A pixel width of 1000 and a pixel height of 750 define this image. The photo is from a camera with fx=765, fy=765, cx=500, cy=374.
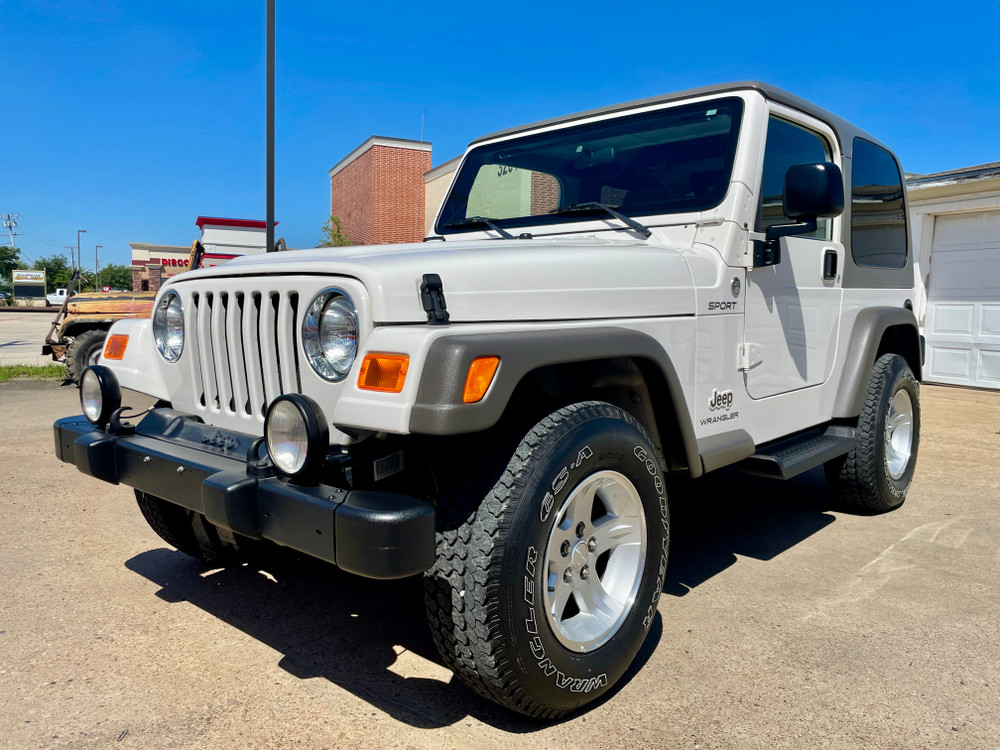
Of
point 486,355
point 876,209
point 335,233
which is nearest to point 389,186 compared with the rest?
point 335,233

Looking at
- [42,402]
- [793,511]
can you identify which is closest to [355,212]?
[42,402]

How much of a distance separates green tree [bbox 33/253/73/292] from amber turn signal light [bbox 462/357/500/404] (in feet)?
305

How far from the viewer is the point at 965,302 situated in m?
9.95

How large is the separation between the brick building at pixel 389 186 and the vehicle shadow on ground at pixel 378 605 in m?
16.1

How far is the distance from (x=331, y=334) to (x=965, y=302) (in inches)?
400

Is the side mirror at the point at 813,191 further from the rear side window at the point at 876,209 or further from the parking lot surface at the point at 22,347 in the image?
the parking lot surface at the point at 22,347

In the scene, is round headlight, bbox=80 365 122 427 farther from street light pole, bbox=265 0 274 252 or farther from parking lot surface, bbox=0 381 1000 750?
street light pole, bbox=265 0 274 252

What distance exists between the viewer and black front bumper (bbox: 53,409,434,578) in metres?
1.89

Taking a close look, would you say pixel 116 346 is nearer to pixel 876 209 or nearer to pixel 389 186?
pixel 876 209

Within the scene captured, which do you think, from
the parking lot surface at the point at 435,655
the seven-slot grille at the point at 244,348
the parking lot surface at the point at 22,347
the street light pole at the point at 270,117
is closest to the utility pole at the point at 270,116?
the street light pole at the point at 270,117

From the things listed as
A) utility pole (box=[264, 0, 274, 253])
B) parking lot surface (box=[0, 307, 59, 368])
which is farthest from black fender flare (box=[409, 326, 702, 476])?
parking lot surface (box=[0, 307, 59, 368])

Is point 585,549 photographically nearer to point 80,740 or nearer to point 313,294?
point 313,294

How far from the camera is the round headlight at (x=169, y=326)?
9.24 ft

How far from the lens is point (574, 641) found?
91.1 inches
